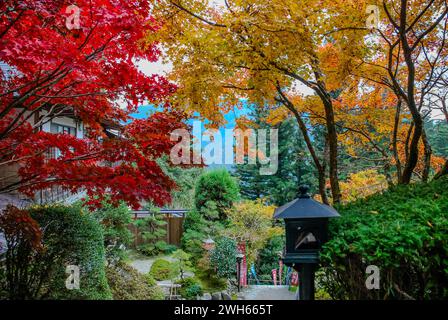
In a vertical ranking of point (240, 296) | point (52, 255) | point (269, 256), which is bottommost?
point (240, 296)

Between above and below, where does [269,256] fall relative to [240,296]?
above

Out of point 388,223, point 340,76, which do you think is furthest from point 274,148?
point 388,223

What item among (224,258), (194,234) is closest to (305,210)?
(224,258)

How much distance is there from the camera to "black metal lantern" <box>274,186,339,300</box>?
2.88m

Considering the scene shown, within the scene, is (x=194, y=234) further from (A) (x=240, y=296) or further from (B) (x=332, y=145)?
(B) (x=332, y=145)

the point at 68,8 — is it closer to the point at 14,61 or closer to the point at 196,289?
the point at 14,61

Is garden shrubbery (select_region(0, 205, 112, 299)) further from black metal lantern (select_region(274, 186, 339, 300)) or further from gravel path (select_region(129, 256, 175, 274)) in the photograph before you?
gravel path (select_region(129, 256, 175, 274))

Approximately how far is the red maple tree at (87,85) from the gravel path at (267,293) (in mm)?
4812

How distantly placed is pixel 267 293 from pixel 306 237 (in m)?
6.50

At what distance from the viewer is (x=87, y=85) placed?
188 inches

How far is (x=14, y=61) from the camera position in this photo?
3824 millimetres
